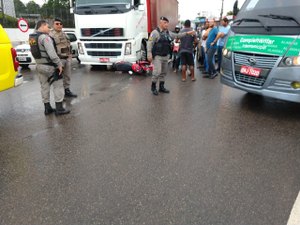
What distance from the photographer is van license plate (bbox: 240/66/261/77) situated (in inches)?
199

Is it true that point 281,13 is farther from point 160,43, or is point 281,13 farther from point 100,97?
point 100,97

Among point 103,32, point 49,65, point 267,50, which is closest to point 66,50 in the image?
point 49,65

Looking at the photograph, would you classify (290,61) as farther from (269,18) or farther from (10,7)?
(10,7)

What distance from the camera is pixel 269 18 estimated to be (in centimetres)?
508

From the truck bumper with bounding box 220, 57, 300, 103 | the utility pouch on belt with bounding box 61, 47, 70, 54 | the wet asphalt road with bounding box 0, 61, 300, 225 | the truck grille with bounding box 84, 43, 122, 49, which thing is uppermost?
the utility pouch on belt with bounding box 61, 47, 70, 54

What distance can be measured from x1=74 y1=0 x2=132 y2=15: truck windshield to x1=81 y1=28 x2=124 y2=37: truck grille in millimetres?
566

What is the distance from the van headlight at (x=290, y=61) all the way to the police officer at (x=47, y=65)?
3.84m

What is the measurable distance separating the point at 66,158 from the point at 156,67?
3.75m

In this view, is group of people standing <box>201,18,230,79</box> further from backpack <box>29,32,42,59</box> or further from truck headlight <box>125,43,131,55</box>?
backpack <box>29,32,42,59</box>

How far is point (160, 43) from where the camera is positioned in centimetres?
667

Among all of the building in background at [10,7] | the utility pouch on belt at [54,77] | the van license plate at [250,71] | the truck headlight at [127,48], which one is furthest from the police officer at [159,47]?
the building in background at [10,7]

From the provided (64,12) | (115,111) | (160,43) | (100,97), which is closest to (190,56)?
(160,43)

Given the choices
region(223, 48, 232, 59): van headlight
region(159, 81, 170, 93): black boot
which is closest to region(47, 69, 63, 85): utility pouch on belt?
region(159, 81, 170, 93): black boot

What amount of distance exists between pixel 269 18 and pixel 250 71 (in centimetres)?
98
